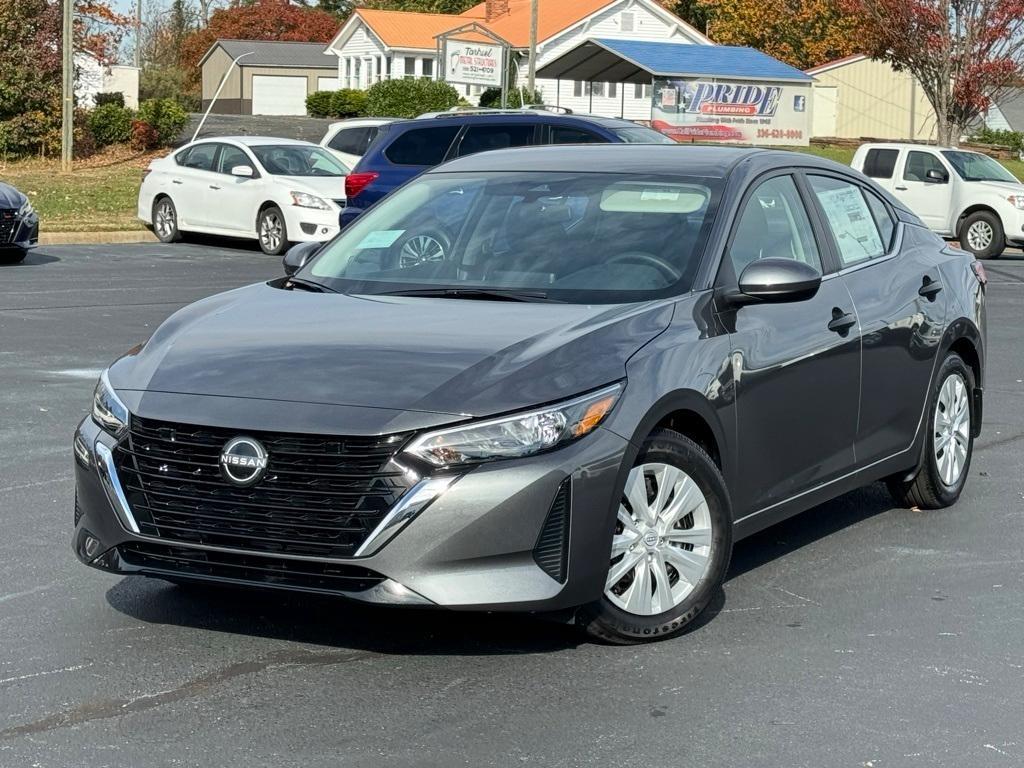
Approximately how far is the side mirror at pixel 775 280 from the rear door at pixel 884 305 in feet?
2.84

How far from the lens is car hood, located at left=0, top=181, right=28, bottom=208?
18828mm

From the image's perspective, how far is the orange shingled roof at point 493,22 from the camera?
74625 millimetres

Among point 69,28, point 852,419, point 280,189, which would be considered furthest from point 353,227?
point 69,28

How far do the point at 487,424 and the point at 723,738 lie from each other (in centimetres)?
111

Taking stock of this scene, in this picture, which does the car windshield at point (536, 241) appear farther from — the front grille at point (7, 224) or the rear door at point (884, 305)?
the front grille at point (7, 224)

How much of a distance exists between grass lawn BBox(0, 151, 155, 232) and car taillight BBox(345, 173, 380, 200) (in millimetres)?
7098

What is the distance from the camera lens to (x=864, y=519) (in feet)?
24.5

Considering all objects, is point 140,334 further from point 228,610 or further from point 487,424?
point 487,424

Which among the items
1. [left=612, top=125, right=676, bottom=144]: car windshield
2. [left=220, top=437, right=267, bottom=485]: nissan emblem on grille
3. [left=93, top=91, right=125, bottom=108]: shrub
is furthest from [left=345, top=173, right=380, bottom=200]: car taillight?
[left=93, top=91, right=125, bottom=108]: shrub

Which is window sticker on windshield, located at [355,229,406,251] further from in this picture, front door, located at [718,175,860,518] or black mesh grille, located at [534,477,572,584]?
black mesh grille, located at [534,477,572,584]

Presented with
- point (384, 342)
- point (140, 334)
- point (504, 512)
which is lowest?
point (140, 334)

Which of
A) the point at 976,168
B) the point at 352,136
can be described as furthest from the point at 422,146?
the point at 976,168

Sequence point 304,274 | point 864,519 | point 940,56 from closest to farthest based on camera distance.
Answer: point 304,274, point 864,519, point 940,56

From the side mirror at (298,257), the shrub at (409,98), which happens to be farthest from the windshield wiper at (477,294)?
the shrub at (409,98)
